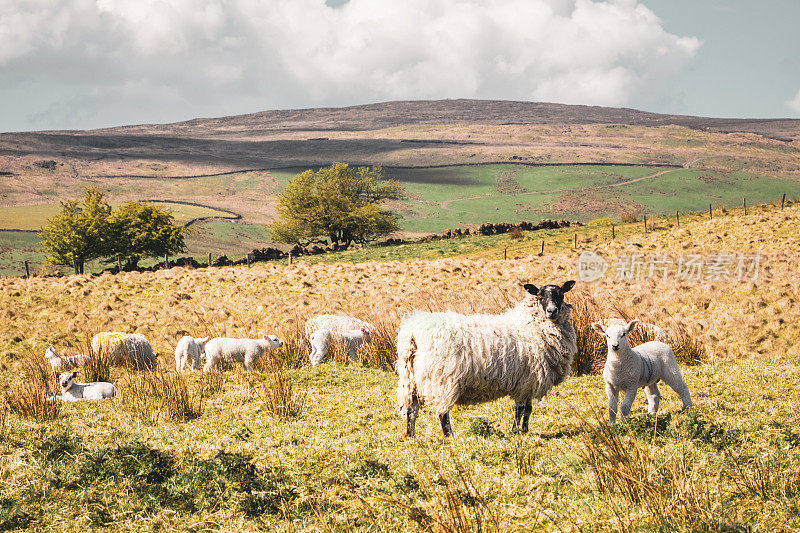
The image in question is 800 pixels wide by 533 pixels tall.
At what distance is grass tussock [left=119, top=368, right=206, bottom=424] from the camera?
31.9 ft

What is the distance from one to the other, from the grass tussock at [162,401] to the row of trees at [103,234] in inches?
2214

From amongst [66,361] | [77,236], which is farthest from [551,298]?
[77,236]

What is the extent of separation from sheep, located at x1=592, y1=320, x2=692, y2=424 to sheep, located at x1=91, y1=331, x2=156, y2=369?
37.6ft

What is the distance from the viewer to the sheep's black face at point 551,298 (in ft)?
27.2

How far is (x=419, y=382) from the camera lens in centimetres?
809

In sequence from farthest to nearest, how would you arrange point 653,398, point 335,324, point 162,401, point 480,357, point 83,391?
point 335,324 → point 83,391 → point 162,401 → point 653,398 → point 480,357

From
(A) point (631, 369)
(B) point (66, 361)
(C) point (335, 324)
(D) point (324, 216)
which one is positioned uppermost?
(D) point (324, 216)

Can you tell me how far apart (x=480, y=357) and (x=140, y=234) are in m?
65.6

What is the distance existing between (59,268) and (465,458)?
102m

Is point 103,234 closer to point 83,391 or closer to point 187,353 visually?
point 187,353

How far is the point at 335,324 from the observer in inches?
677

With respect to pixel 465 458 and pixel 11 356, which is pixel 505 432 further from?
pixel 11 356

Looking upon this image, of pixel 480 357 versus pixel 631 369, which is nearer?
pixel 480 357

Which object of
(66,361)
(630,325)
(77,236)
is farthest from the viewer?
(77,236)
